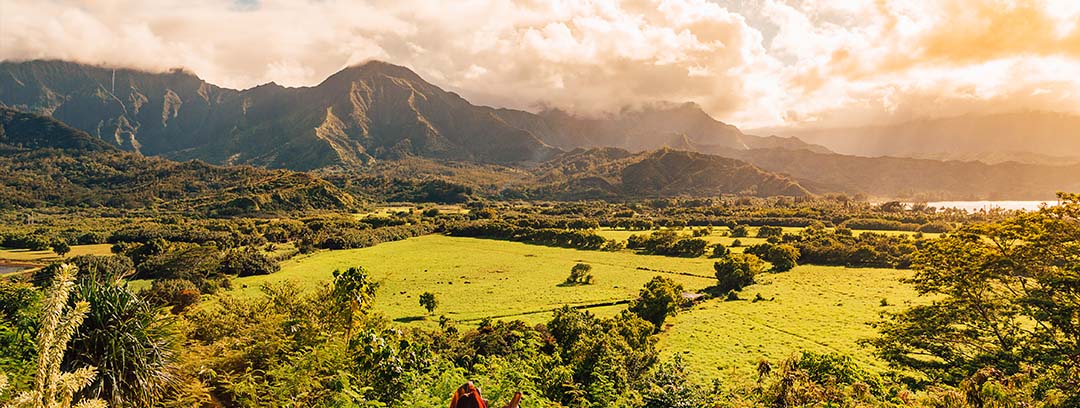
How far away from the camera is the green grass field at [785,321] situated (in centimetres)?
4366

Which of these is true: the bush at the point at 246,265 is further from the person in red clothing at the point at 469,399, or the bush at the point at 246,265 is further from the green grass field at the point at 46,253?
the person in red clothing at the point at 469,399

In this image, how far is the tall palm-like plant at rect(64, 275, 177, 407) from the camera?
10289 mm

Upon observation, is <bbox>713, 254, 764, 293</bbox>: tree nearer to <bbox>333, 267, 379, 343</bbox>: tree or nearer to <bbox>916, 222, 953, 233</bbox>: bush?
<bbox>333, 267, 379, 343</bbox>: tree

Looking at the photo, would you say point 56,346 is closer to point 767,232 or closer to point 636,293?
point 636,293

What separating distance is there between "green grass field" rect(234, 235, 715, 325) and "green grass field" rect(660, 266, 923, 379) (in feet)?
36.5

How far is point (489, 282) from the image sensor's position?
79562 millimetres

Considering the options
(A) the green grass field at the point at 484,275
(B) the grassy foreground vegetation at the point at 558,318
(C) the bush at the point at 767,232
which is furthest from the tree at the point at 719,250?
(C) the bush at the point at 767,232

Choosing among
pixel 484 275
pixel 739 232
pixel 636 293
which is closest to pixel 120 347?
pixel 636 293

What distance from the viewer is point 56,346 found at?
11.7 ft

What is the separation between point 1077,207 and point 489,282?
68.9m

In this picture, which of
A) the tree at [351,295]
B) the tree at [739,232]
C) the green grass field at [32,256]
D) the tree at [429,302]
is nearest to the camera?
the tree at [351,295]

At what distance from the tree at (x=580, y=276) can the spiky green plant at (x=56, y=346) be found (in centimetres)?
7583

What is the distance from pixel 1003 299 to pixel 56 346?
32.2m

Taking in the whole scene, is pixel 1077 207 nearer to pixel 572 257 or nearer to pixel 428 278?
pixel 428 278
